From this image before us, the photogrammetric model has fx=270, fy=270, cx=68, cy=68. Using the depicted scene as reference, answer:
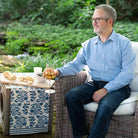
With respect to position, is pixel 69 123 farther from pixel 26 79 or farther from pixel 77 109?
pixel 26 79

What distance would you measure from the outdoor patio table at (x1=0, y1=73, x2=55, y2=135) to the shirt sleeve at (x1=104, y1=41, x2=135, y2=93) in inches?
23.4

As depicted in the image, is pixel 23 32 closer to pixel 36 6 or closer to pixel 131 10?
pixel 36 6

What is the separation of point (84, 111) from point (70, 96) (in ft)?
0.58

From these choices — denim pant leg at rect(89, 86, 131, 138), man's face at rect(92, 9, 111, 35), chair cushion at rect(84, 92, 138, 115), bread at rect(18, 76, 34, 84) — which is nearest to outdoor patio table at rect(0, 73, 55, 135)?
bread at rect(18, 76, 34, 84)

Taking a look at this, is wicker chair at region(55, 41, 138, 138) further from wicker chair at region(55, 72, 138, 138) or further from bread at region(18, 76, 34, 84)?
bread at region(18, 76, 34, 84)

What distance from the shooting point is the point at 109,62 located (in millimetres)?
2482

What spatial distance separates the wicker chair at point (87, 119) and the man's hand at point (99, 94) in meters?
0.13

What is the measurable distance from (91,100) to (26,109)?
0.62 m

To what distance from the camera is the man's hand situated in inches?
90.5

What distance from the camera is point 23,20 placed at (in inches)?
384

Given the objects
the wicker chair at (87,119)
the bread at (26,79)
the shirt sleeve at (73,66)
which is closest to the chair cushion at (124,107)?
the wicker chair at (87,119)

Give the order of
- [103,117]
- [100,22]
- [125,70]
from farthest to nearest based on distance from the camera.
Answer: [100,22] → [125,70] → [103,117]

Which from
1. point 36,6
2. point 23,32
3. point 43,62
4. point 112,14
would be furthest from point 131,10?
point 112,14

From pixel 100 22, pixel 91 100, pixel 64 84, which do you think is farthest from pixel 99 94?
pixel 100 22
